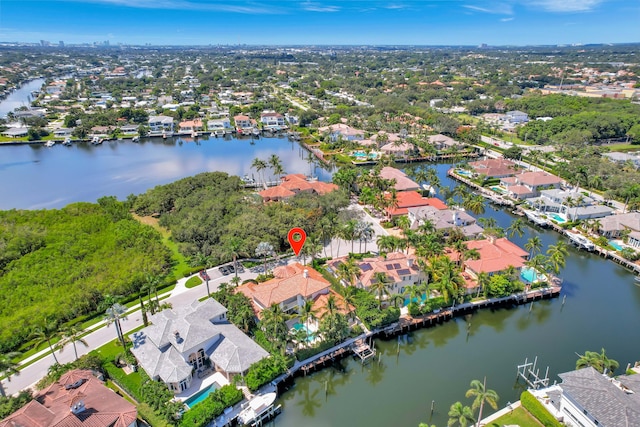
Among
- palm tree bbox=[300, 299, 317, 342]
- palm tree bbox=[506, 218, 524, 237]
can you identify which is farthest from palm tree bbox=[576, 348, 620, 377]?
palm tree bbox=[506, 218, 524, 237]

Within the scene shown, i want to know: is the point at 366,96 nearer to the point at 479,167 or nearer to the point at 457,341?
the point at 479,167

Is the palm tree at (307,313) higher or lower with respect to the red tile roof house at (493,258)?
lower

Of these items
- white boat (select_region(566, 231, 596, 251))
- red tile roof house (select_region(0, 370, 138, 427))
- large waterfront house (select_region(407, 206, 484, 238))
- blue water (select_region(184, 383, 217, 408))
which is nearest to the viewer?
red tile roof house (select_region(0, 370, 138, 427))

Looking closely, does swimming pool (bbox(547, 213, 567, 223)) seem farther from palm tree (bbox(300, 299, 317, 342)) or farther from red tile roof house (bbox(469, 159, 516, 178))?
palm tree (bbox(300, 299, 317, 342))

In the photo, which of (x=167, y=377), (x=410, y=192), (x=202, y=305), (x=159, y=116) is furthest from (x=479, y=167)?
(x=159, y=116)

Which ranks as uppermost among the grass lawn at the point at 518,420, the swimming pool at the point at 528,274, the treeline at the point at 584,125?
the treeline at the point at 584,125

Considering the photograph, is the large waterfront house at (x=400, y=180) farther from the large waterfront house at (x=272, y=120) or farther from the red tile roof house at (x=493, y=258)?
the large waterfront house at (x=272, y=120)

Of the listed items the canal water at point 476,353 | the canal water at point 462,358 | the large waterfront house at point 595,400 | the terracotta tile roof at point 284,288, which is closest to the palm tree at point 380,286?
the canal water at point 462,358
